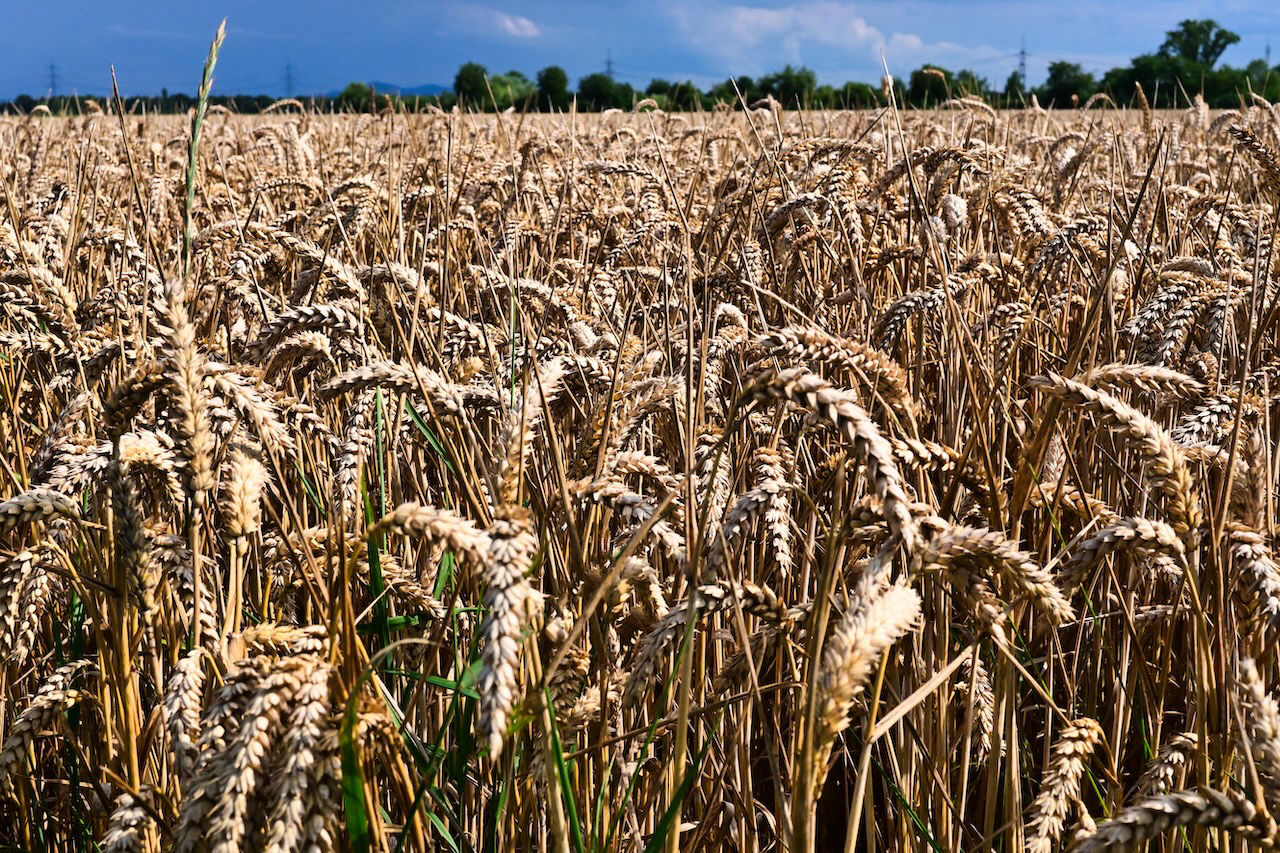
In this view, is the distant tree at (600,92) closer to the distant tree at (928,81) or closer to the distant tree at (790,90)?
the distant tree at (790,90)

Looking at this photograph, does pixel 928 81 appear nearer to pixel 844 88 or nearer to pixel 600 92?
pixel 844 88

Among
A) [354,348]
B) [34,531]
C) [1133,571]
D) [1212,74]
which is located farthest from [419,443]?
[1212,74]

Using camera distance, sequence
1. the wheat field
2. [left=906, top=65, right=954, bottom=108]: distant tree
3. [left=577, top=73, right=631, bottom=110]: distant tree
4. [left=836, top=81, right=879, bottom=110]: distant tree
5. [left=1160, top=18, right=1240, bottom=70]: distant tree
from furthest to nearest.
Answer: [left=1160, top=18, right=1240, bottom=70]: distant tree < [left=577, top=73, right=631, bottom=110]: distant tree < [left=836, top=81, right=879, bottom=110]: distant tree < [left=906, top=65, right=954, bottom=108]: distant tree < the wheat field

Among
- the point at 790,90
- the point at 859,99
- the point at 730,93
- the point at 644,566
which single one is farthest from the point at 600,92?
the point at 644,566

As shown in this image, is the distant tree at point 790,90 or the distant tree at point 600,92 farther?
the distant tree at point 600,92

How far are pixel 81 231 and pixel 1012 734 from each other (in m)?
2.83

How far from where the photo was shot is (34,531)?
1610mm

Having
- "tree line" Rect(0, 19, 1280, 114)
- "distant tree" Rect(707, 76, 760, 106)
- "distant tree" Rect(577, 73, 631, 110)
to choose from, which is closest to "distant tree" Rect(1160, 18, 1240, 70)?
"tree line" Rect(0, 19, 1280, 114)

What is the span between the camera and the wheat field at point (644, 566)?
2.92 feet

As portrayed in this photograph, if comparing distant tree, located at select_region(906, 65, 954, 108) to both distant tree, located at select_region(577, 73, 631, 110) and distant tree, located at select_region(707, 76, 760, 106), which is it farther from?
distant tree, located at select_region(577, 73, 631, 110)

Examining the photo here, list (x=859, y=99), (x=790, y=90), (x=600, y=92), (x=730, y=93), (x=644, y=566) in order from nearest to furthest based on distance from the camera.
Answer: (x=644, y=566)
(x=859, y=99)
(x=730, y=93)
(x=790, y=90)
(x=600, y=92)

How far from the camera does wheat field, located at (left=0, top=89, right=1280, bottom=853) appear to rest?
89 centimetres

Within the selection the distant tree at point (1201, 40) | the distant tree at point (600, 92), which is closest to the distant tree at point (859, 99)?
the distant tree at point (600, 92)

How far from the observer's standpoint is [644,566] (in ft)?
4.03
